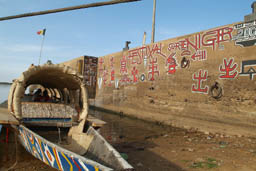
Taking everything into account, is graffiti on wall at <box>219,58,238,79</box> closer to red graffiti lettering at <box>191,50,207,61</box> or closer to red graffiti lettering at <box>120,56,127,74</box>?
red graffiti lettering at <box>191,50,207,61</box>

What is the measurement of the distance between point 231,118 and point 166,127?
3438 mm

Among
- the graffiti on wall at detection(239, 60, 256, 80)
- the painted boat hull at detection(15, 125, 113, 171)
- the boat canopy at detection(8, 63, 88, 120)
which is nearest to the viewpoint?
the painted boat hull at detection(15, 125, 113, 171)

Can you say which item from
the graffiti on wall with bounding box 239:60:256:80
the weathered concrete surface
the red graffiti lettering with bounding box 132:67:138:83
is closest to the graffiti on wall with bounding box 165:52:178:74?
the weathered concrete surface

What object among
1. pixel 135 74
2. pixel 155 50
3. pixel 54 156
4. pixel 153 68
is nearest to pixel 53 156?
pixel 54 156

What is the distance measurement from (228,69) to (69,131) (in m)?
6.80

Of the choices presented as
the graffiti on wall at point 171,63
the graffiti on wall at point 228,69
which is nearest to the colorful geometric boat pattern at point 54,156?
the graffiti on wall at point 228,69

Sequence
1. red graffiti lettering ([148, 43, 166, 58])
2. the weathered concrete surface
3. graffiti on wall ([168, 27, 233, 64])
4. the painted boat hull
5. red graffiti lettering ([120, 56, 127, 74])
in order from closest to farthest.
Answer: the painted boat hull < the weathered concrete surface < graffiti on wall ([168, 27, 233, 64]) < red graffiti lettering ([148, 43, 166, 58]) < red graffiti lettering ([120, 56, 127, 74])

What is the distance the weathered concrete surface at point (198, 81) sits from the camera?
25.9 ft

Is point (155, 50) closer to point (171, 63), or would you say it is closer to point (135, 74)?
point (171, 63)

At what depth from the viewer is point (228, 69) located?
8.44 meters

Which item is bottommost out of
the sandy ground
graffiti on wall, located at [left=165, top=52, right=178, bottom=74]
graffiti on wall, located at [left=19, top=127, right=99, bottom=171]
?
the sandy ground

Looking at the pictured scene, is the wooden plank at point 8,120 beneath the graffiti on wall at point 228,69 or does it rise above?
beneath

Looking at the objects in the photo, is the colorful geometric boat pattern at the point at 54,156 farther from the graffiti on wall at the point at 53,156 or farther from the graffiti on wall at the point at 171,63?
the graffiti on wall at the point at 171,63

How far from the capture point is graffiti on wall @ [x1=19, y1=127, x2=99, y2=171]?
310 centimetres
